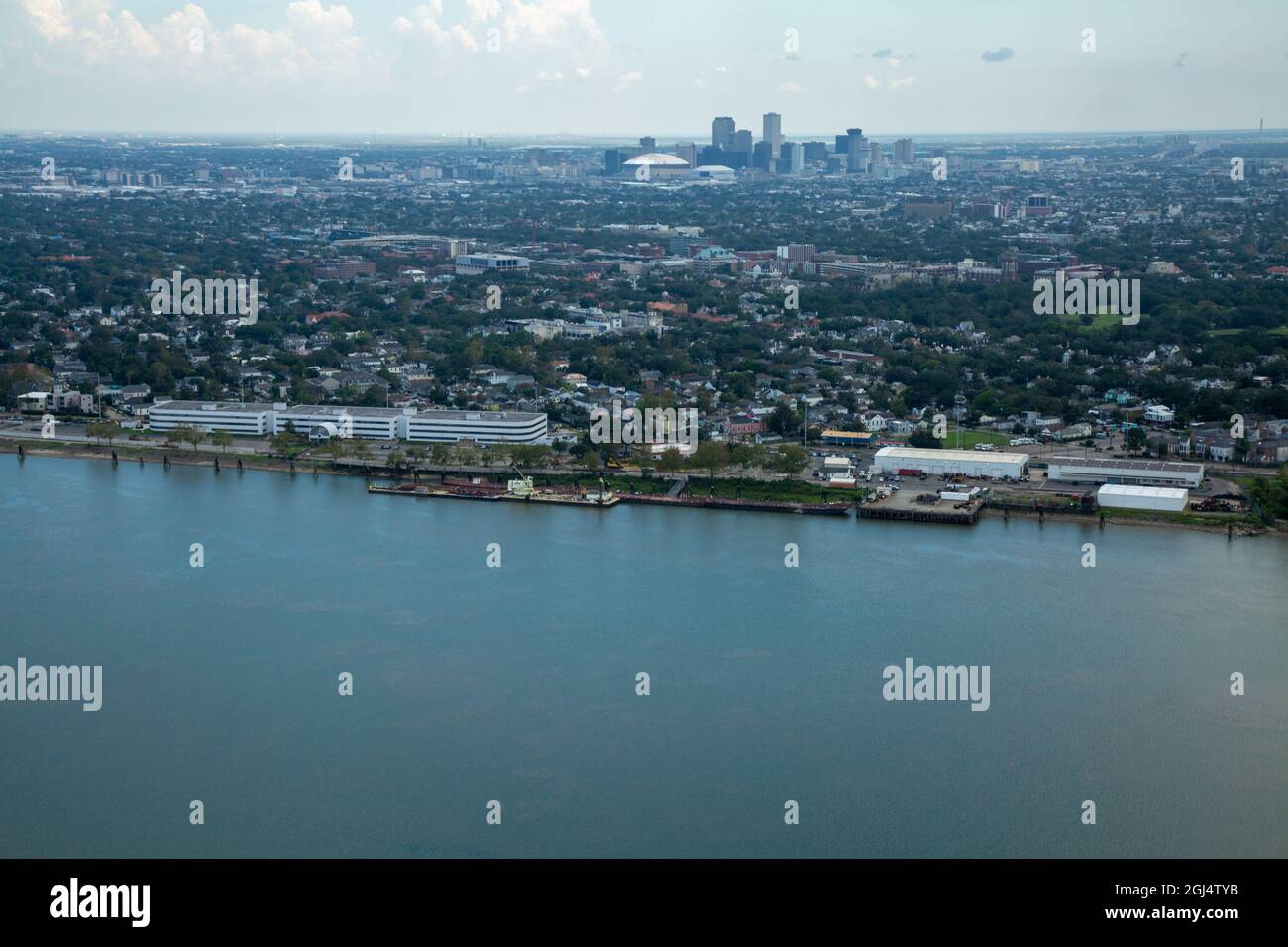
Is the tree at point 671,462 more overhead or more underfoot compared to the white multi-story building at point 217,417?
more underfoot

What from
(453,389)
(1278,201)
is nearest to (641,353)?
(453,389)

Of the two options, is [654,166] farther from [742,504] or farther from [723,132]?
[742,504]

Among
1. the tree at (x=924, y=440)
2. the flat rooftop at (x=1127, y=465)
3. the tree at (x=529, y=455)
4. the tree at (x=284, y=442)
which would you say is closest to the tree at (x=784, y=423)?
the tree at (x=924, y=440)

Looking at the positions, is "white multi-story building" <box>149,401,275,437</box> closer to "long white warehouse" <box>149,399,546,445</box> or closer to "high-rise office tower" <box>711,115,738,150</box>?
"long white warehouse" <box>149,399,546,445</box>

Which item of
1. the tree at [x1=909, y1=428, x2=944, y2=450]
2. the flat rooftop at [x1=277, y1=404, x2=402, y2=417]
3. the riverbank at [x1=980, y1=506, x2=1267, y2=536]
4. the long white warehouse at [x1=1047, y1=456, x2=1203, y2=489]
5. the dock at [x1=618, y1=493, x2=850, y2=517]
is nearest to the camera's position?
the riverbank at [x1=980, y1=506, x2=1267, y2=536]

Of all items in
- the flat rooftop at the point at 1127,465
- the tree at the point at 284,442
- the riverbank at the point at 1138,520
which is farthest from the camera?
the tree at the point at 284,442

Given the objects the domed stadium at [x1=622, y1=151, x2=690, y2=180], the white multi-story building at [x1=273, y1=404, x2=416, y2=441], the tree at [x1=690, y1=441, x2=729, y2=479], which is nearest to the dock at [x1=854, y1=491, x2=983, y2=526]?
the tree at [x1=690, y1=441, x2=729, y2=479]

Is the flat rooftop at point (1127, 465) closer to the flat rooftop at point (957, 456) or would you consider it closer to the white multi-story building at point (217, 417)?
the flat rooftop at point (957, 456)
